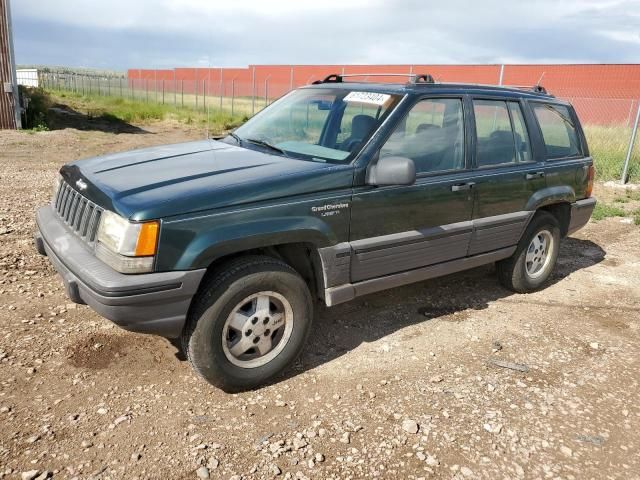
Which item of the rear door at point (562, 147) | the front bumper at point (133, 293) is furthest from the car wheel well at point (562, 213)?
the front bumper at point (133, 293)

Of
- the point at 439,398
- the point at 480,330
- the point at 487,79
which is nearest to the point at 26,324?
the point at 439,398

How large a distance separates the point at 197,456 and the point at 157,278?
937mm

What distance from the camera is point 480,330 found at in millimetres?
4309

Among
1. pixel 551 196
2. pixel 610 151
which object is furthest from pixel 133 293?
pixel 610 151

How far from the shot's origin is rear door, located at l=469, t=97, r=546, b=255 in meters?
4.25

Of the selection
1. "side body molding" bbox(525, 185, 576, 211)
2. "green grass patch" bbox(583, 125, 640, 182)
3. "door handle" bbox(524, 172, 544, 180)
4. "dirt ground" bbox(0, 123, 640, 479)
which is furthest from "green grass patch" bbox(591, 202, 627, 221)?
"door handle" bbox(524, 172, 544, 180)

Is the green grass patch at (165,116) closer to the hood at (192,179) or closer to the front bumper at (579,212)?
the front bumper at (579,212)

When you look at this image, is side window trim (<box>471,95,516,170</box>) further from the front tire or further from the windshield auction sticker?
the front tire

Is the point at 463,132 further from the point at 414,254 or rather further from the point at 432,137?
the point at 414,254

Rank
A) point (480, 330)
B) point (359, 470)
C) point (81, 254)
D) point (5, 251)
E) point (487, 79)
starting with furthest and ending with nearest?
point (487, 79) → point (5, 251) → point (480, 330) → point (81, 254) → point (359, 470)

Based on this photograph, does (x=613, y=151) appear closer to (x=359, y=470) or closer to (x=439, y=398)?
(x=439, y=398)

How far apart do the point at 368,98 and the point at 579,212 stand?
9.12 feet

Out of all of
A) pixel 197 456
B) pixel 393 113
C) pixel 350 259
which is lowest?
pixel 197 456

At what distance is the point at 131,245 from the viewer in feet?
8.93
